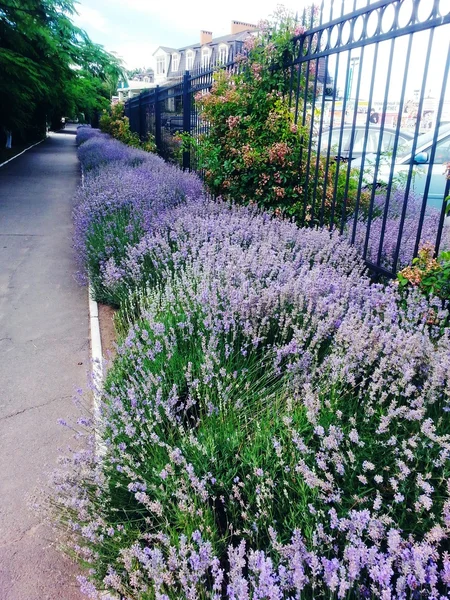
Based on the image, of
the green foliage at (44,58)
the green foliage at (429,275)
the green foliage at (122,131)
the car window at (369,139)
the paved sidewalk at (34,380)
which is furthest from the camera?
the green foliage at (122,131)

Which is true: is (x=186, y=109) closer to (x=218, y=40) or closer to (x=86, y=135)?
(x=86, y=135)

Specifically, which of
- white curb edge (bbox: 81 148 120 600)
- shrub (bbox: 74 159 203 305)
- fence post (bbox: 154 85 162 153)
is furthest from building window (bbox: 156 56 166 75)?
white curb edge (bbox: 81 148 120 600)

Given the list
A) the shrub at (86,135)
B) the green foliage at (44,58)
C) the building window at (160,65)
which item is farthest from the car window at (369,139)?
the building window at (160,65)

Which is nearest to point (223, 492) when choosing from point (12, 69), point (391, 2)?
point (391, 2)

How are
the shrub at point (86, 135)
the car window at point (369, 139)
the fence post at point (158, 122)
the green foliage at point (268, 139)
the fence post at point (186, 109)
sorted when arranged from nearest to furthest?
1. the green foliage at point (268, 139)
2. the car window at point (369, 139)
3. the fence post at point (186, 109)
4. the fence post at point (158, 122)
5. the shrub at point (86, 135)

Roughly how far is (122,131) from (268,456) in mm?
22130

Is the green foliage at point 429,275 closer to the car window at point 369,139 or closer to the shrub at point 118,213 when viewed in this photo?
the shrub at point 118,213

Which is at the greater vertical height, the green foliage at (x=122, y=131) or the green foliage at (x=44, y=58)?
the green foliage at (x=44, y=58)

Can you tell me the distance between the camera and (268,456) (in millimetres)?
2020

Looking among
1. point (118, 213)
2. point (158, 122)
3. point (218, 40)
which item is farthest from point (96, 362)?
point (218, 40)

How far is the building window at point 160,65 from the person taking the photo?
73375 millimetres

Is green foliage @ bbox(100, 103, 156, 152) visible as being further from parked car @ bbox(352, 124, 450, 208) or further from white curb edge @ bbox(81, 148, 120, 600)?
white curb edge @ bbox(81, 148, 120, 600)

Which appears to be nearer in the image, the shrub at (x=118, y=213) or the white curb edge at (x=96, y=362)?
the white curb edge at (x=96, y=362)

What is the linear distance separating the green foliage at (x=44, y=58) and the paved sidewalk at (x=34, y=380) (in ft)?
22.1
